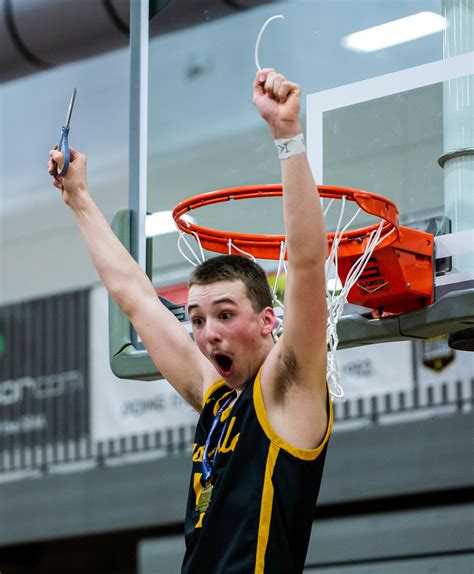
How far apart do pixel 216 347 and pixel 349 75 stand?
1767 millimetres

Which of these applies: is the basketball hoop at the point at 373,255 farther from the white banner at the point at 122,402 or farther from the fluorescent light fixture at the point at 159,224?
the white banner at the point at 122,402

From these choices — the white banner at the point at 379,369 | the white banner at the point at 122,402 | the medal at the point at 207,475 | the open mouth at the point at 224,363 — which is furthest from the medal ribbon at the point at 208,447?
the white banner at the point at 122,402

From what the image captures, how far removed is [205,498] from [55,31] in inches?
164

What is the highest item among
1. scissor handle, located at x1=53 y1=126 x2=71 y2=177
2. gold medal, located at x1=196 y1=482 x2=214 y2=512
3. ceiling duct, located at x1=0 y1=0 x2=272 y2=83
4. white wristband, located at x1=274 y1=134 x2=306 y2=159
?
ceiling duct, located at x1=0 y1=0 x2=272 y2=83

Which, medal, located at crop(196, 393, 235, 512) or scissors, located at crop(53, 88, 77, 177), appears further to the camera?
scissors, located at crop(53, 88, 77, 177)

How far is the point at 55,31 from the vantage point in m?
6.34

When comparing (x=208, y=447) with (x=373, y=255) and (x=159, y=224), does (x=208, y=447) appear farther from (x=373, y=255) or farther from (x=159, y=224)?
(x=159, y=224)

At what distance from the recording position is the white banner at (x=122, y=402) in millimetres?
9227

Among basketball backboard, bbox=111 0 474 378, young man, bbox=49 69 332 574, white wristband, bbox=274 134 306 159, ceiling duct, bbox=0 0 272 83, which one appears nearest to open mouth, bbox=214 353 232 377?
young man, bbox=49 69 332 574

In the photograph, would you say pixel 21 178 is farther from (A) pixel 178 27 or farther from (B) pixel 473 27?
(B) pixel 473 27

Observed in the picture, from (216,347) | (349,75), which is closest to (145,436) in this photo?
(349,75)

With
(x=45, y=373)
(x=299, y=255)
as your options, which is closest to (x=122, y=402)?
(x=45, y=373)

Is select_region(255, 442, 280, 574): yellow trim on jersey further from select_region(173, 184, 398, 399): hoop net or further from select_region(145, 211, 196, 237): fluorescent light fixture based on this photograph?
select_region(145, 211, 196, 237): fluorescent light fixture

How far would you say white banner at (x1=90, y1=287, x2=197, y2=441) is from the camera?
9227mm
